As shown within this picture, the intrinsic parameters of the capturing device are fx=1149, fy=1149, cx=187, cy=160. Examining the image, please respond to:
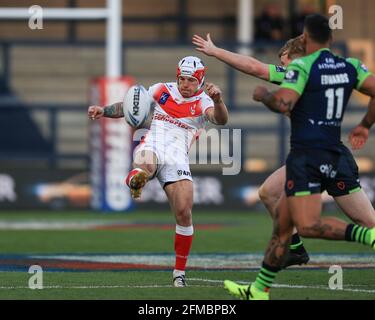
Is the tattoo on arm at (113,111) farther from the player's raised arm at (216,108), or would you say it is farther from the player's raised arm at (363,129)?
the player's raised arm at (363,129)

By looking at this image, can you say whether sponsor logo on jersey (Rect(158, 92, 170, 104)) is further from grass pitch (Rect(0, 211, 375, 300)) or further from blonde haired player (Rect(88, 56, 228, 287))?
grass pitch (Rect(0, 211, 375, 300))

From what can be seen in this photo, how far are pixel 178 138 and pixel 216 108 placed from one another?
0.70 meters

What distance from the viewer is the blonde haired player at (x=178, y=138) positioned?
10.5 metres

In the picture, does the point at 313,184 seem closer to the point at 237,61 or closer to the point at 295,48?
the point at 237,61

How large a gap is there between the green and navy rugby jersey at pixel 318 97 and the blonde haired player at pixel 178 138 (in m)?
1.43

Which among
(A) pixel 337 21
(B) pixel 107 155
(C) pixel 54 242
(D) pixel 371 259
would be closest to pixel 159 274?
(D) pixel 371 259

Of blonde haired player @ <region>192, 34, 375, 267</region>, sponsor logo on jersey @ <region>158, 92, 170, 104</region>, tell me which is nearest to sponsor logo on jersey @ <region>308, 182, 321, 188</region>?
blonde haired player @ <region>192, 34, 375, 267</region>

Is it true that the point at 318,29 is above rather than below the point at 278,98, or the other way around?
above

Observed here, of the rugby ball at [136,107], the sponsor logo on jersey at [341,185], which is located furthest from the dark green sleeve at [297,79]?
the rugby ball at [136,107]

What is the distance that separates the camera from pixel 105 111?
11.3 m

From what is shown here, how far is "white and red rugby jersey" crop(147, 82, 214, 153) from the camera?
10992 mm

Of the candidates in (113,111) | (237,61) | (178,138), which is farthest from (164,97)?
(237,61)
